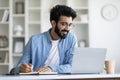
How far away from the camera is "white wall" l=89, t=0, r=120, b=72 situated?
482 centimetres

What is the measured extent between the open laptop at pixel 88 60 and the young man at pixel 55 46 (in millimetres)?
440

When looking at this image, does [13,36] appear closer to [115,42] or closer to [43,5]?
[43,5]

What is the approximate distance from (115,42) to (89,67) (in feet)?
9.83

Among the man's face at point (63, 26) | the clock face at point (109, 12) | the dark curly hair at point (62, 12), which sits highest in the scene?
the clock face at point (109, 12)

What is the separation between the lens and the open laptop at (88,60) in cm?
191

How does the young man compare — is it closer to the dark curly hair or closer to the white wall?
the dark curly hair

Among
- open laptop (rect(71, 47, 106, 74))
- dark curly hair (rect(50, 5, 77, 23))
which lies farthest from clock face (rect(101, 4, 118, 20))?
open laptop (rect(71, 47, 106, 74))

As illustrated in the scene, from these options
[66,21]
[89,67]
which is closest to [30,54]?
[66,21]

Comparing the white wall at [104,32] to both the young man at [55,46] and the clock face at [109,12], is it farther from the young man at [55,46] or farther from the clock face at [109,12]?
the young man at [55,46]

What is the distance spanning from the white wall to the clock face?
57 mm

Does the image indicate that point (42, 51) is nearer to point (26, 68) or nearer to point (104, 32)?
point (26, 68)

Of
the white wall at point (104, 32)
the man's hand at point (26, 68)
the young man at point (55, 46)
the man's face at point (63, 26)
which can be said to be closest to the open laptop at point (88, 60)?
the man's hand at point (26, 68)

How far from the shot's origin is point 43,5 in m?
4.78

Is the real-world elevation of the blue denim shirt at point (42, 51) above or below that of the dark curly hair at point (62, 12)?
below
